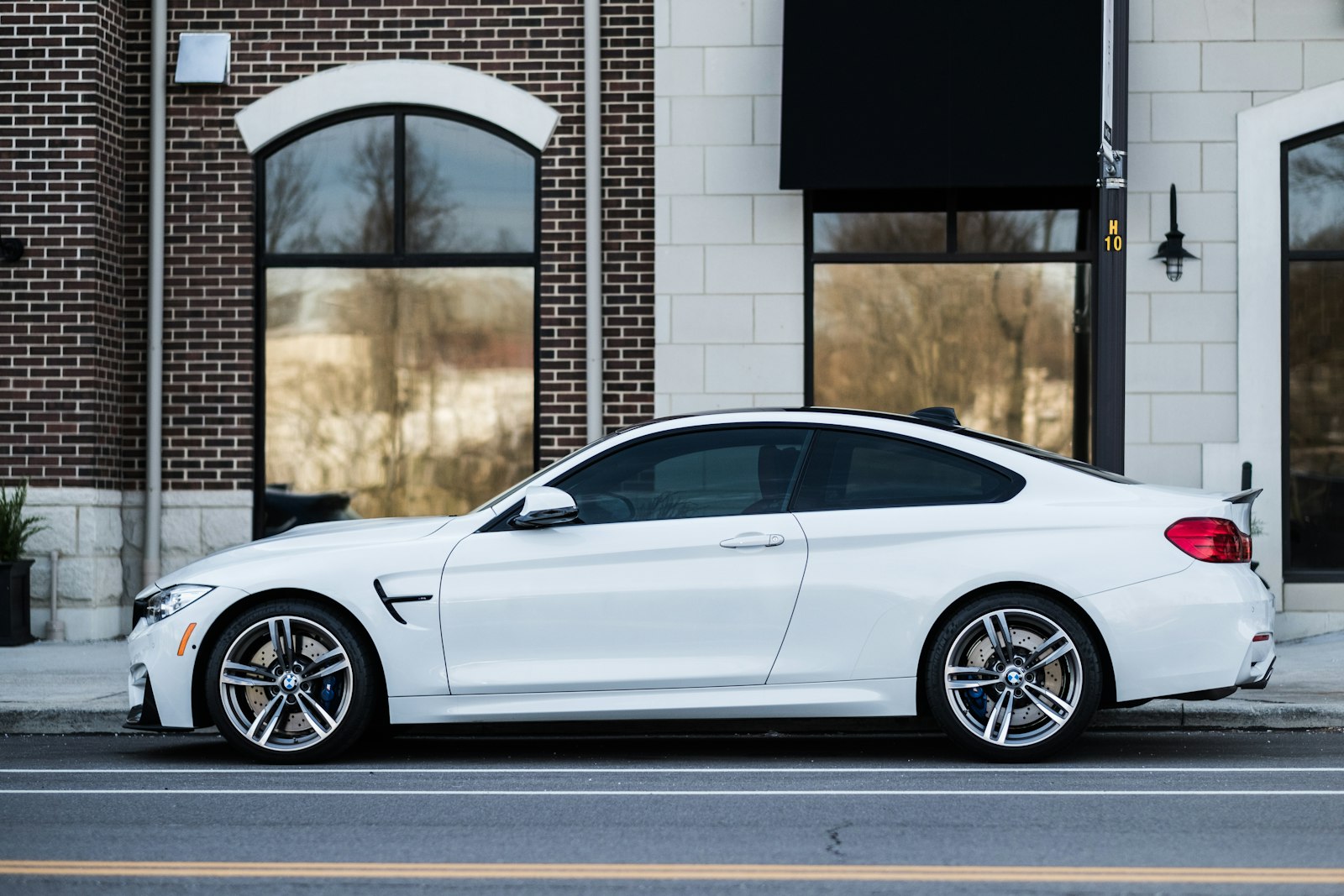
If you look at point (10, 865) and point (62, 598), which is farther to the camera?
point (62, 598)

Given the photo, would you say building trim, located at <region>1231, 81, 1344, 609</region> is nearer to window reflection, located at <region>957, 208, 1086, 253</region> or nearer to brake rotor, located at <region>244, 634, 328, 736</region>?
window reflection, located at <region>957, 208, 1086, 253</region>

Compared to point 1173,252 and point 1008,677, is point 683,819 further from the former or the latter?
point 1173,252

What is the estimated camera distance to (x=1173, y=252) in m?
12.5

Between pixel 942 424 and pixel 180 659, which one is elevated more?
pixel 942 424

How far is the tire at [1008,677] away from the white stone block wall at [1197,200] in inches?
222

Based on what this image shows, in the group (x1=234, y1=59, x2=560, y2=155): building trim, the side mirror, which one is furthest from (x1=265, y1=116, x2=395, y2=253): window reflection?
the side mirror

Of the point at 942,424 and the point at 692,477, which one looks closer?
the point at 692,477

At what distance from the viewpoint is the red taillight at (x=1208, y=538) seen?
7.38 metres

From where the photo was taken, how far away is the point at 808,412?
7.95 m

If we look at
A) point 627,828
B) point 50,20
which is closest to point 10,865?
point 627,828

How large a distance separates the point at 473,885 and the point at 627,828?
3.21 feet

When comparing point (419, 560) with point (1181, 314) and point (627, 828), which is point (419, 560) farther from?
point (1181, 314)

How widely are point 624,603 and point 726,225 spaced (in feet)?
19.6

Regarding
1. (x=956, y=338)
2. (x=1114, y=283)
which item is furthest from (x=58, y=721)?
(x=956, y=338)
